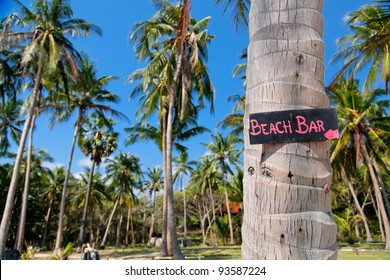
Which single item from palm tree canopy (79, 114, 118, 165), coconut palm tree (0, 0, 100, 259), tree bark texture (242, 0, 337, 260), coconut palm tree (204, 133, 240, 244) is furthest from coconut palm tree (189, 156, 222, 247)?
tree bark texture (242, 0, 337, 260)

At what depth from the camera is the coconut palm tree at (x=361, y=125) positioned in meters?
17.9

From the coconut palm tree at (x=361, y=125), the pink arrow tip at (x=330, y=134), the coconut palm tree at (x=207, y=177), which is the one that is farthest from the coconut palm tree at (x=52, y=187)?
the pink arrow tip at (x=330, y=134)

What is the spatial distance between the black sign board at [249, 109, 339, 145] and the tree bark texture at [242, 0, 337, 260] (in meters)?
0.03

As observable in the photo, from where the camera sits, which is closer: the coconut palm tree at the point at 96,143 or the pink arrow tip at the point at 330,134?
the pink arrow tip at the point at 330,134

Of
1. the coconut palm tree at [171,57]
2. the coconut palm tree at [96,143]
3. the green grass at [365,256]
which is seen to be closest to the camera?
the green grass at [365,256]

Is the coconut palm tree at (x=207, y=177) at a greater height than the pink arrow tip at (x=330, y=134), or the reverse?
the coconut palm tree at (x=207, y=177)

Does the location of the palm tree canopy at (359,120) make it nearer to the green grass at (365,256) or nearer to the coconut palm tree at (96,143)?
the green grass at (365,256)

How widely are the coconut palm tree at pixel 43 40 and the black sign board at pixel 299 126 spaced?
1429 cm

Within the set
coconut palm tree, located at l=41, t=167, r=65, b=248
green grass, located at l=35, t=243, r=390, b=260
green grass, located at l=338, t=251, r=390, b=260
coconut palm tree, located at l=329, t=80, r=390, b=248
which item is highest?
coconut palm tree, located at l=329, t=80, r=390, b=248

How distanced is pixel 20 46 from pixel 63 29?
228 centimetres

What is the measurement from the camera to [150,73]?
52.3ft

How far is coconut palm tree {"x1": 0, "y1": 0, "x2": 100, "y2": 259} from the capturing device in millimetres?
A: 14464

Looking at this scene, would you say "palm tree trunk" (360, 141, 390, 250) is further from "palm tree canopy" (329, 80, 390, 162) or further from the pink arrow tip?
the pink arrow tip
